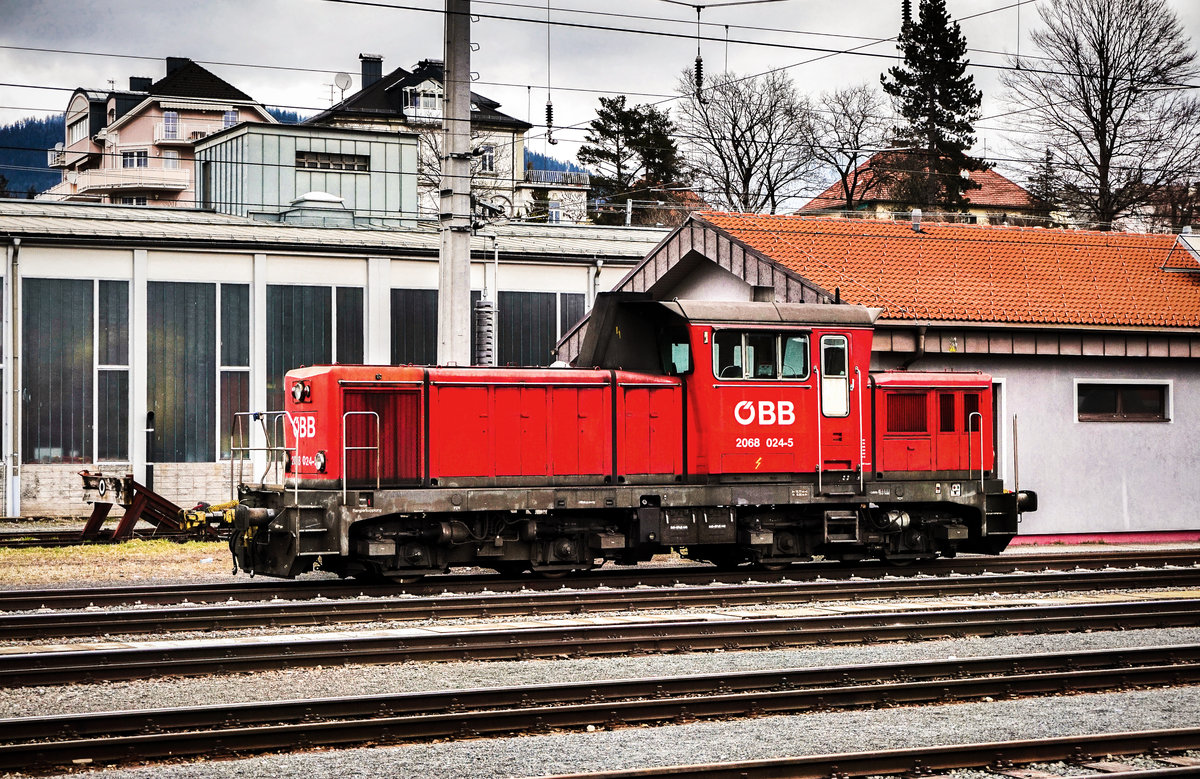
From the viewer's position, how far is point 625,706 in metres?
8.64

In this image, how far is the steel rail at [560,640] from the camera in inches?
396

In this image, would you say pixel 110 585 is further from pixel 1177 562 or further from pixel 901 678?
pixel 1177 562

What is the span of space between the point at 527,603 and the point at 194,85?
76.1 m

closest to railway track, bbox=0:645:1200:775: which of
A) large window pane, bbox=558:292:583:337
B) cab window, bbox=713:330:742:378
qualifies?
cab window, bbox=713:330:742:378

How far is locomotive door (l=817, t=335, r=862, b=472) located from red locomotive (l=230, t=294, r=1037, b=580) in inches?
0.9

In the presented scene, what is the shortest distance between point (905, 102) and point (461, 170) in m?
39.7

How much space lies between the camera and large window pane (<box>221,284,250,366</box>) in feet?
95.6

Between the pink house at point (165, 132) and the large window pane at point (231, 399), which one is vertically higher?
the pink house at point (165, 132)

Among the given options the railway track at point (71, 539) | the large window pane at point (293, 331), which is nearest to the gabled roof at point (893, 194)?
the large window pane at point (293, 331)

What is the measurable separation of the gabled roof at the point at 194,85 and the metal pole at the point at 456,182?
65.2 m

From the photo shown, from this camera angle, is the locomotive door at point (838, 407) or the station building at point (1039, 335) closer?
the locomotive door at point (838, 407)

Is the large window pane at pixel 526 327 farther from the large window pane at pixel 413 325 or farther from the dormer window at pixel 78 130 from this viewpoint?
the dormer window at pixel 78 130

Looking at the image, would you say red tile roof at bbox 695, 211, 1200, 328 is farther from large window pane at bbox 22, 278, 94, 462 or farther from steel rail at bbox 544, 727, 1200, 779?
large window pane at bbox 22, 278, 94, 462

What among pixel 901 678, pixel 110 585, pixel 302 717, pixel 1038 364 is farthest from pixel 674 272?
pixel 302 717
